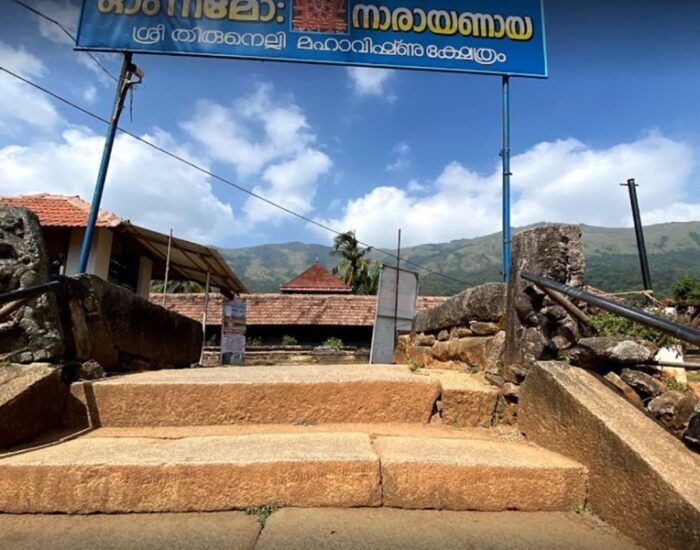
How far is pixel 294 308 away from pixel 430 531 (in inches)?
832

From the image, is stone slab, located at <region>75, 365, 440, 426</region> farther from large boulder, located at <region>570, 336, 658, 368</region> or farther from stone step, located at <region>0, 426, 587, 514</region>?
large boulder, located at <region>570, 336, 658, 368</region>

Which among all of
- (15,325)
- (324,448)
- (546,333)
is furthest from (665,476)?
(15,325)

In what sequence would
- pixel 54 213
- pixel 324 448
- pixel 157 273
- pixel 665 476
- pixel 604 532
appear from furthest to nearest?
pixel 157 273
pixel 54 213
pixel 324 448
pixel 604 532
pixel 665 476

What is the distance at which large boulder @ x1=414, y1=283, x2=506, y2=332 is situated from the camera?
367cm

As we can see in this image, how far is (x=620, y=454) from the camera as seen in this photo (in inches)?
73.5

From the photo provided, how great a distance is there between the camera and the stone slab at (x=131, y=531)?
5.38 feet

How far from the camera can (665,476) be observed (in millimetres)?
1652

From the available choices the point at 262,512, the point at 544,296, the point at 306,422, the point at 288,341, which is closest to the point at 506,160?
the point at 544,296

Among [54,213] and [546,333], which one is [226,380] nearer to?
[546,333]

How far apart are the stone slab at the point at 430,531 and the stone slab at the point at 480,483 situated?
40mm

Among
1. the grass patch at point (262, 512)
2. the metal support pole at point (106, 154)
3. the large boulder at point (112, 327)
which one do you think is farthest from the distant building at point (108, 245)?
the grass patch at point (262, 512)

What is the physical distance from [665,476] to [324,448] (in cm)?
142

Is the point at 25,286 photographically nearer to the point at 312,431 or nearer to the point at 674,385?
the point at 312,431

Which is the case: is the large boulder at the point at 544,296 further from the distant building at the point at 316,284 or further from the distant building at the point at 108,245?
the distant building at the point at 316,284
